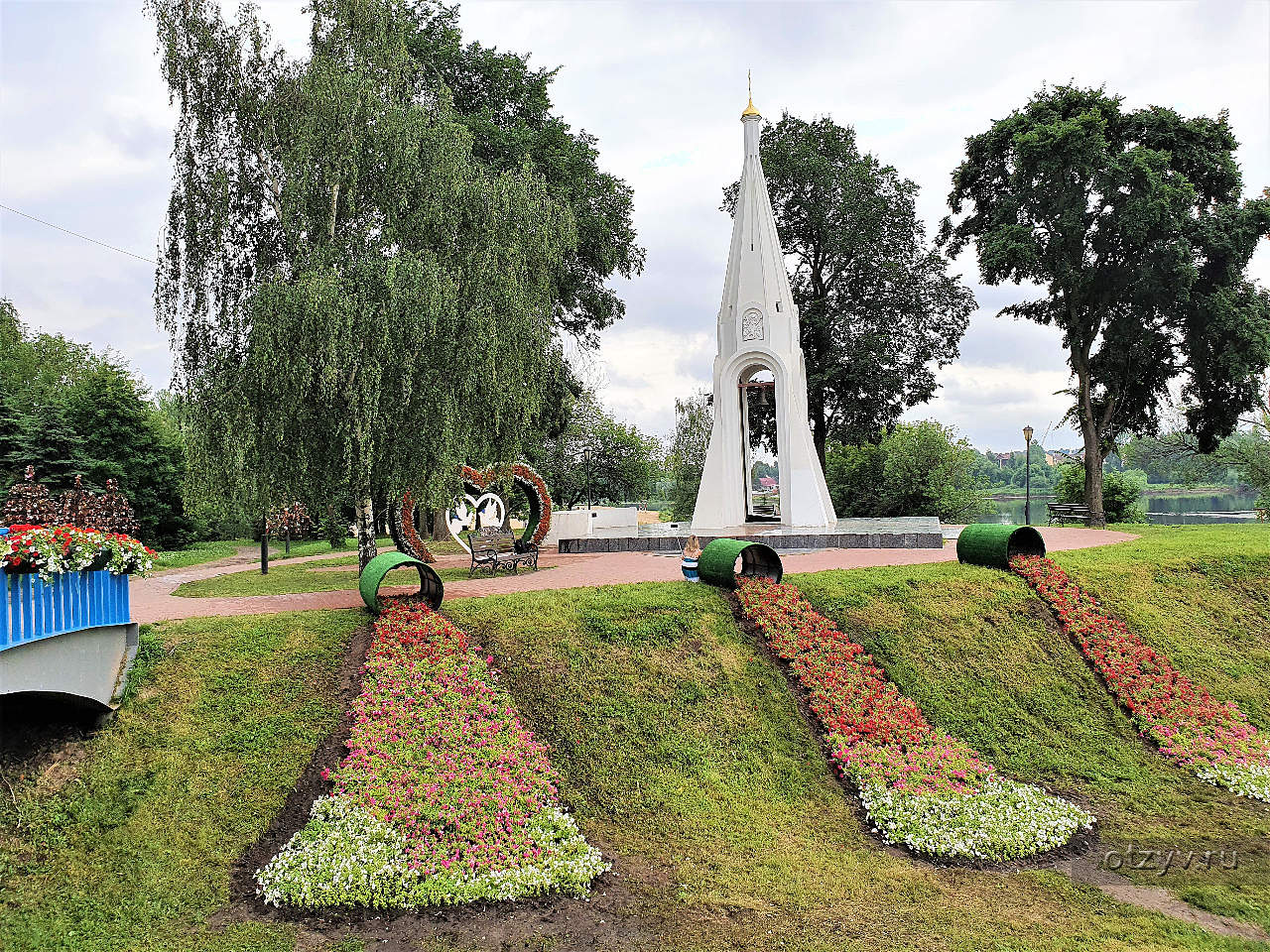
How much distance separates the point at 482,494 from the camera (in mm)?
18344

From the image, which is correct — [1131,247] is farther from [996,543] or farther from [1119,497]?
[996,543]

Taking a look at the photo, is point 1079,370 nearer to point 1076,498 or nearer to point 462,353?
point 1076,498

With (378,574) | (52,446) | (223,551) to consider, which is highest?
(52,446)

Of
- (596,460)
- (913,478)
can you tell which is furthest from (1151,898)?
(596,460)

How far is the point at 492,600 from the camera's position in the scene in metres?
10.4

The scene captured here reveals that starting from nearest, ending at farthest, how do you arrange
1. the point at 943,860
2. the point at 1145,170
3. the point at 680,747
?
the point at 943,860
the point at 680,747
the point at 1145,170

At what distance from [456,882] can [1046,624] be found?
927 centimetres

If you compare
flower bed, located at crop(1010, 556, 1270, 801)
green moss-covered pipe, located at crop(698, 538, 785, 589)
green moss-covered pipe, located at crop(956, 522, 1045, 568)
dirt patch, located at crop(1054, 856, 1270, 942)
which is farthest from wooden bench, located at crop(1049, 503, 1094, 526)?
dirt patch, located at crop(1054, 856, 1270, 942)

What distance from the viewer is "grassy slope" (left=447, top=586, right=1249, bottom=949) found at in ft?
18.5

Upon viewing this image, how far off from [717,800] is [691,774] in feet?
1.40

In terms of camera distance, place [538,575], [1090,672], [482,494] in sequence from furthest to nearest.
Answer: [482,494] < [538,575] < [1090,672]

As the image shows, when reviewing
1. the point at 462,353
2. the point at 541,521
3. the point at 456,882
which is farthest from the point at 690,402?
the point at 456,882

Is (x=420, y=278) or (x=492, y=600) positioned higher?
(x=420, y=278)

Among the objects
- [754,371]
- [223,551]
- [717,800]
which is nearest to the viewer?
[717,800]
